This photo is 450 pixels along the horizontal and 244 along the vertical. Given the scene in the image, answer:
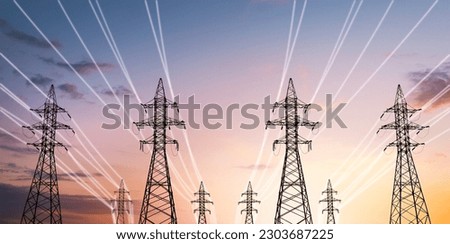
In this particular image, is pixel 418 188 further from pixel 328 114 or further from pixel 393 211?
pixel 328 114
